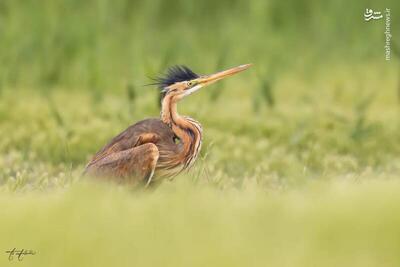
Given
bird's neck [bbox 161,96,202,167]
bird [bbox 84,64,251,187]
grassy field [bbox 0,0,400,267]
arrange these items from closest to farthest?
grassy field [bbox 0,0,400,267] < bird [bbox 84,64,251,187] < bird's neck [bbox 161,96,202,167]

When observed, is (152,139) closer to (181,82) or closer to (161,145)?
(161,145)

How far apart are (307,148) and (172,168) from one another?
226 centimetres

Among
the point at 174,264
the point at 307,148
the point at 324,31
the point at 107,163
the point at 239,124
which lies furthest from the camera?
the point at 324,31

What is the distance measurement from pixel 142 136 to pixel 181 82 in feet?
0.95

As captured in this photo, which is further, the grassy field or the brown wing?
the brown wing

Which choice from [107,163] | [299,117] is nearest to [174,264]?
[107,163]

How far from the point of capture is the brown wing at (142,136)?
4336 millimetres

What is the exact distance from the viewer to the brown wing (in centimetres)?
434

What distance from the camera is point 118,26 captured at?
26.6 ft

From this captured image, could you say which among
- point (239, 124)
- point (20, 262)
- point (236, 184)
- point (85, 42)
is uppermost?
point (85, 42)

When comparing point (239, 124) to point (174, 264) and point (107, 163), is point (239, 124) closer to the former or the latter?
point (107, 163)
